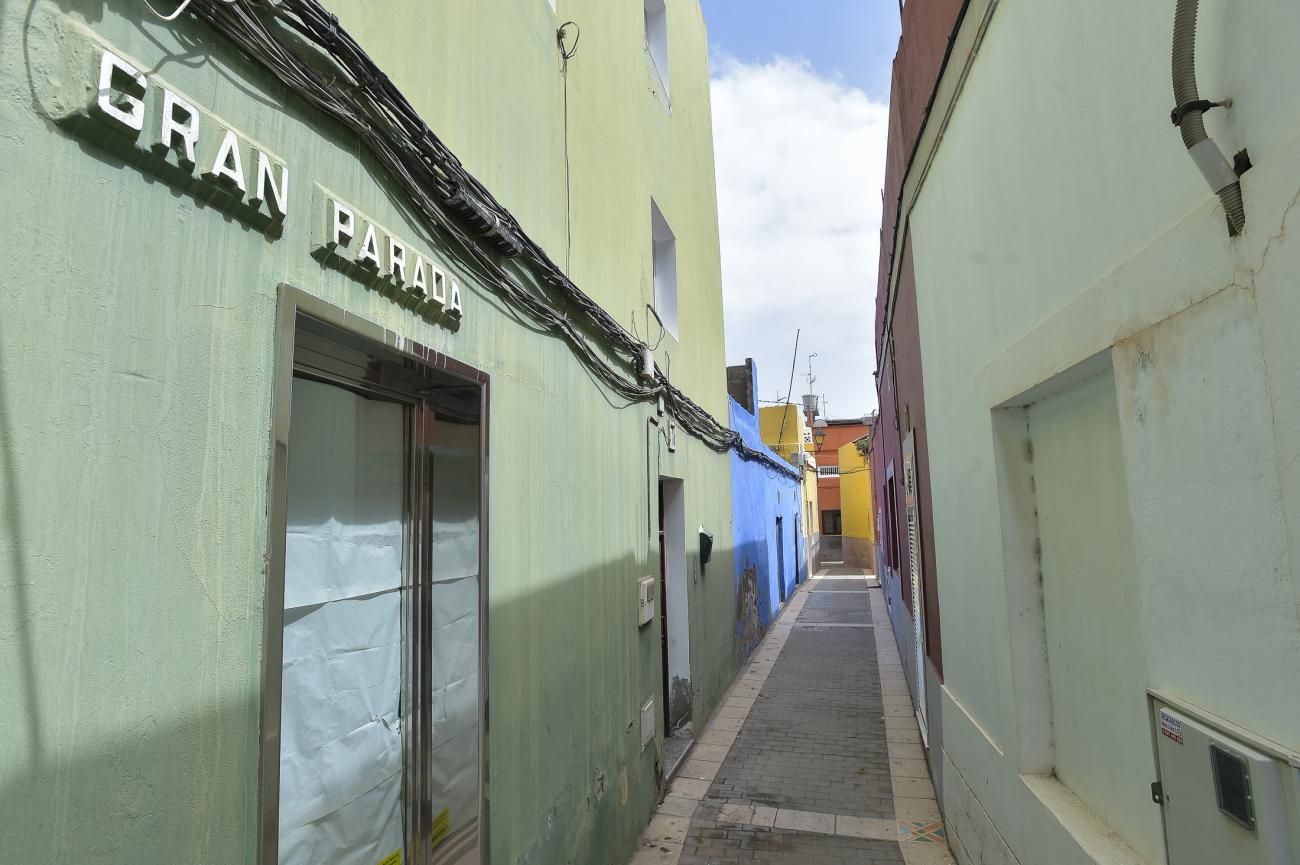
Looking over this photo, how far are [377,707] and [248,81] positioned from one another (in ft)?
6.68

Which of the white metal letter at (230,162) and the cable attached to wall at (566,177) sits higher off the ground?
the cable attached to wall at (566,177)

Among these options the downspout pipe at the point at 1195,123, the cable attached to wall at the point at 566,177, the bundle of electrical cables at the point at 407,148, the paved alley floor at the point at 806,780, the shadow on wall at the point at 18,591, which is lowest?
the paved alley floor at the point at 806,780

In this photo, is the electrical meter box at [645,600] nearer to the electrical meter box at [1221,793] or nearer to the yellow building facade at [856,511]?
the electrical meter box at [1221,793]

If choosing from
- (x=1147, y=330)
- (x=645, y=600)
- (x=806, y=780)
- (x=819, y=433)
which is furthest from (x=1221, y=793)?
(x=819, y=433)

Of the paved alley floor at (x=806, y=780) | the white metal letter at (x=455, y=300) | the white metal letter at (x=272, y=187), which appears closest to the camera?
the white metal letter at (x=272, y=187)

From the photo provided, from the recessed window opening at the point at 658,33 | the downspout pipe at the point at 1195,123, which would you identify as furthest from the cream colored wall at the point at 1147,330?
the recessed window opening at the point at 658,33

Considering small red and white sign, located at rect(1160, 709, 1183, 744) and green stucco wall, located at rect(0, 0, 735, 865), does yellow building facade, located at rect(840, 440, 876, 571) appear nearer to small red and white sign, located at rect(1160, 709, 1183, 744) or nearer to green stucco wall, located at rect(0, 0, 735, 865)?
green stucco wall, located at rect(0, 0, 735, 865)

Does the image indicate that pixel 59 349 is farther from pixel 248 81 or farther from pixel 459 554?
pixel 459 554

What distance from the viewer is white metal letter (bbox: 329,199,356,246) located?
1.97 m

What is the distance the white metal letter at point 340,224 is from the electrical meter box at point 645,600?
3.55m

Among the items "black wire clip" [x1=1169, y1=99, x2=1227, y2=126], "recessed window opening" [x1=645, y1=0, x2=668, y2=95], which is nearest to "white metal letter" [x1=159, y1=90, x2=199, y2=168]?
"black wire clip" [x1=1169, y1=99, x2=1227, y2=126]

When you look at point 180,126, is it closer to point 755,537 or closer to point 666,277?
point 666,277

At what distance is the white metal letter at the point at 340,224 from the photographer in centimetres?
197

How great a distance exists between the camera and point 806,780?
18.7 ft
